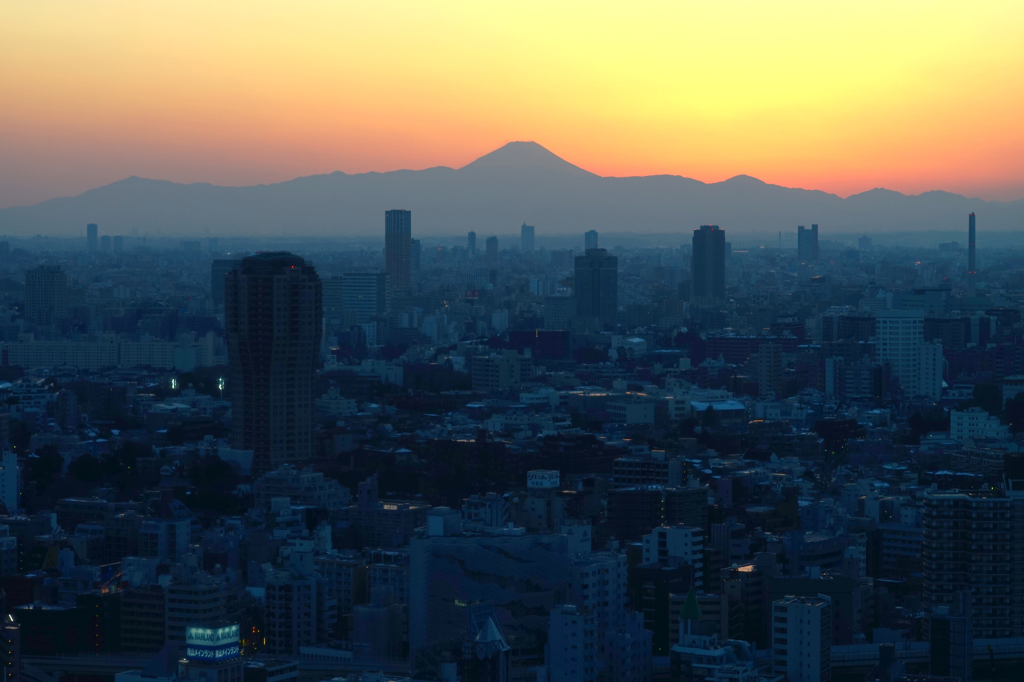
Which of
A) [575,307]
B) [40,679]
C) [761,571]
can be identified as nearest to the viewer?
[40,679]

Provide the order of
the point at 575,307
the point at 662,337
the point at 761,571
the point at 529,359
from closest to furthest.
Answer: the point at 761,571, the point at 529,359, the point at 662,337, the point at 575,307

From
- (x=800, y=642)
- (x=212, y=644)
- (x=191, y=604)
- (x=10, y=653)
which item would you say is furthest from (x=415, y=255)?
(x=212, y=644)

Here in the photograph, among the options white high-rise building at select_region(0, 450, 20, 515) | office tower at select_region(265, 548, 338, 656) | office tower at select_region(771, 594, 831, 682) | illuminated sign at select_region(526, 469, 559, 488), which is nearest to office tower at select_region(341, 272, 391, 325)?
white high-rise building at select_region(0, 450, 20, 515)

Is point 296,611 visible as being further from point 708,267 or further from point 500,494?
point 708,267

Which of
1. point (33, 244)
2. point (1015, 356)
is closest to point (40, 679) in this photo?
point (1015, 356)

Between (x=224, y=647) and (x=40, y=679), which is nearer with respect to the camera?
(x=224, y=647)

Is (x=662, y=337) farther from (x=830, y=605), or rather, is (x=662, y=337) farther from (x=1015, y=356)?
(x=830, y=605)
